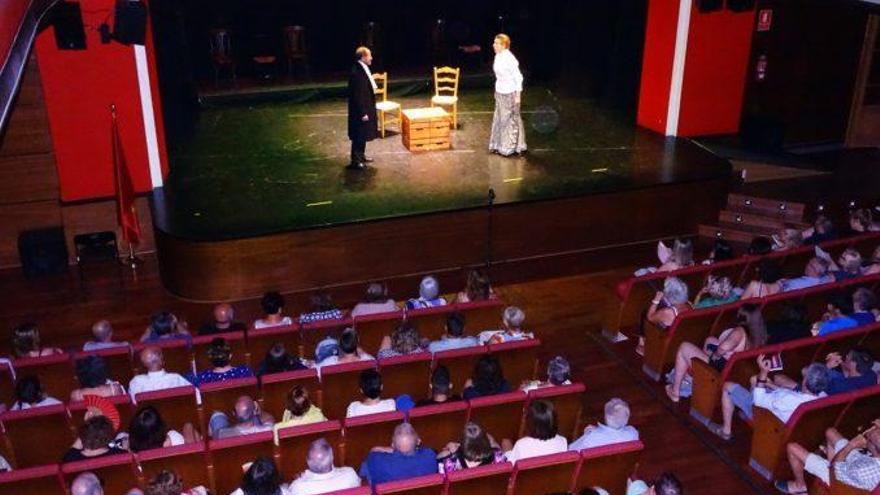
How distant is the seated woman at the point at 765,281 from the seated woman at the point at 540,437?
2568 mm

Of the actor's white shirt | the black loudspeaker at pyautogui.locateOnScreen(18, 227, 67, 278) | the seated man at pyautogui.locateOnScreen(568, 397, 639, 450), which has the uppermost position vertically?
the actor's white shirt

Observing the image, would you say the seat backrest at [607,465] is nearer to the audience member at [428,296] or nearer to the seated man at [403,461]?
the seated man at [403,461]

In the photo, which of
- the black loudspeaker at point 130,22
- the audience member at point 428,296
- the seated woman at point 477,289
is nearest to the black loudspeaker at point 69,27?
the black loudspeaker at point 130,22

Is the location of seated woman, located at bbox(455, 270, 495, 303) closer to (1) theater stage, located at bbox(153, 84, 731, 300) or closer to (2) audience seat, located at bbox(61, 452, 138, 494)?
(1) theater stage, located at bbox(153, 84, 731, 300)

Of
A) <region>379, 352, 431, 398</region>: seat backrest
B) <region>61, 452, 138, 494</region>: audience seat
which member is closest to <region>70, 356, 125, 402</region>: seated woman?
<region>61, 452, 138, 494</region>: audience seat

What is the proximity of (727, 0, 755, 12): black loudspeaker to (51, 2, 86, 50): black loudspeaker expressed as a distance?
670 cm

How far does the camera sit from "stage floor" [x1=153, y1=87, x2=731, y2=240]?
810cm

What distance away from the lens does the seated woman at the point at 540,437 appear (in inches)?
181

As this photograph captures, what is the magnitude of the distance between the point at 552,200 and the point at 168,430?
4597 millimetres

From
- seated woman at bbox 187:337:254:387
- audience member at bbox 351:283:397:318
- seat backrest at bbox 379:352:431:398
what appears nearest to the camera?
seated woman at bbox 187:337:254:387

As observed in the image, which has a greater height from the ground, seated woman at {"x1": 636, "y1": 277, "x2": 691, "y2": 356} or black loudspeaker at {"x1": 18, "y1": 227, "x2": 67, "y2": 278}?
seated woman at {"x1": 636, "y1": 277, "x2": 691, "y2": 356}

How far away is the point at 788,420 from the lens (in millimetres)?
4996

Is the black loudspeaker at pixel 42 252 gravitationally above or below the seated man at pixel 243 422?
below

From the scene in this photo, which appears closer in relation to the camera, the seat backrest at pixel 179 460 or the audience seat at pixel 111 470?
the audience seat at pixel 111 470
